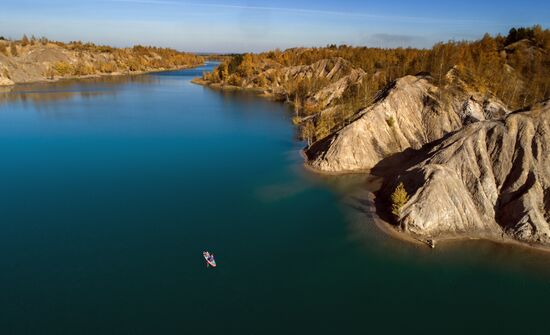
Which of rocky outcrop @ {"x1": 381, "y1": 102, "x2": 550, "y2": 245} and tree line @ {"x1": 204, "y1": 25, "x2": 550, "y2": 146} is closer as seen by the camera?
rocky outcrop @ {"x1": 381, "y1": 102, "x2": 550, "y2": 245}

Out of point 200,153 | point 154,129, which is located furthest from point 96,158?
point 154,129

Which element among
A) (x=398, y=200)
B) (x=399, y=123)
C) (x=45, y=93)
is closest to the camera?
(x=398, y=200)

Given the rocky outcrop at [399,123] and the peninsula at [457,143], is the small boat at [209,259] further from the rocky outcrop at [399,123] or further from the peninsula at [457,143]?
the rocky outcrop at [399,123]

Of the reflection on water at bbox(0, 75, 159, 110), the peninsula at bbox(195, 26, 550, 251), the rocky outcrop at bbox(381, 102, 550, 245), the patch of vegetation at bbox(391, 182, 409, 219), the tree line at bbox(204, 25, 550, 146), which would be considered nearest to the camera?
the rocky outcrop at bbox(381, 102, 550, 245)

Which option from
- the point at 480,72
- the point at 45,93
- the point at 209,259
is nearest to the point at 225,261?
the point at 209,259

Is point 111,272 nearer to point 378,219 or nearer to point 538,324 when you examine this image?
point 378,219

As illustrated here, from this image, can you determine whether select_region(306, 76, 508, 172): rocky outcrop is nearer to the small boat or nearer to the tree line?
the tree line

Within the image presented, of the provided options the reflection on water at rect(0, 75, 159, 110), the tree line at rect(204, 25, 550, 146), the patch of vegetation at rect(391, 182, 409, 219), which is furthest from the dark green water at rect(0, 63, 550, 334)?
the reflection on water at rect(0, 75, 159, 110)

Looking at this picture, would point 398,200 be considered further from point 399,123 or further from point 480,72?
point 480,72
